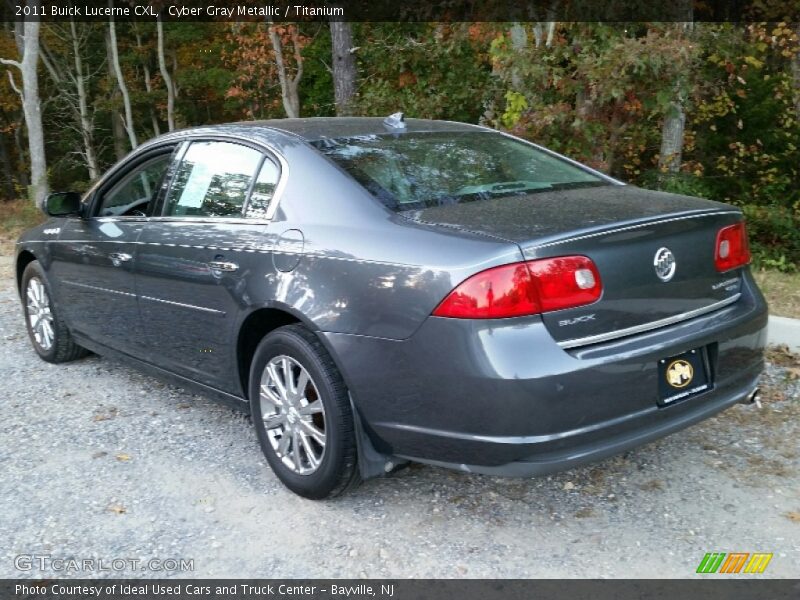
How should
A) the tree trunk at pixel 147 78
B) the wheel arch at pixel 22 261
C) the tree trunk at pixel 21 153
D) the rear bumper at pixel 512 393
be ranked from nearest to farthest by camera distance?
the rear bumper at pixel 512 393
the wheel arch at pixel 22 261
the tree trunk at pixel 147 78
the tree trunk at pixel 21 153

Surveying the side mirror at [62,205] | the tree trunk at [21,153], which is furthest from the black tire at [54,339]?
the tree trunk at [21,153]

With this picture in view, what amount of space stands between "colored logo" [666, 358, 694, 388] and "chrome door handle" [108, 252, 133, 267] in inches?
117

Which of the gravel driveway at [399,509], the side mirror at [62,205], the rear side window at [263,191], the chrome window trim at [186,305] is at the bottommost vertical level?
the gravel driveway at [399,509]

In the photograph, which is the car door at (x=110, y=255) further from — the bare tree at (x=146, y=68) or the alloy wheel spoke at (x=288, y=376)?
the bare tree at (x=146, y=68)

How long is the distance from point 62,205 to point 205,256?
1.65 meters

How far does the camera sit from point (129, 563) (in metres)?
3.27

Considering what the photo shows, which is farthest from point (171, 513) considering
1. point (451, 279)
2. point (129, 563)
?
point (451, 279)

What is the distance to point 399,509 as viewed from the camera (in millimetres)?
3666

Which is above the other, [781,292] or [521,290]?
[521,290]

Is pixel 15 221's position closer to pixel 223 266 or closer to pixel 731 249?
pixel 223 266

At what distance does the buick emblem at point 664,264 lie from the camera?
3162mm

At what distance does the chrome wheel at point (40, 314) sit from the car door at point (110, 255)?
43 cm

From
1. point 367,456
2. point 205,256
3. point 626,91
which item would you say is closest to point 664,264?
point 367,456

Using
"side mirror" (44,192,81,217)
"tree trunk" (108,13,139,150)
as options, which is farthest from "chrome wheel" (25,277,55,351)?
"tree trunk" (108,13,139,150)
